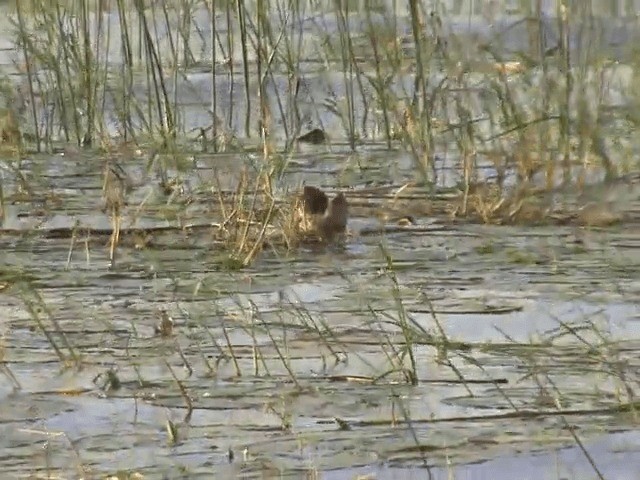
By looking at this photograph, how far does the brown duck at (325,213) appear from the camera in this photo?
3.23 metres

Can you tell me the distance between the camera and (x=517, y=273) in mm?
2998

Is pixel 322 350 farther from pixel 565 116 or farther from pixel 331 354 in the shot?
pixel 565 116

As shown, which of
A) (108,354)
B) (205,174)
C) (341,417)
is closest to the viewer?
(341,417)

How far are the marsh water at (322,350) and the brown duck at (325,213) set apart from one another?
48 mm

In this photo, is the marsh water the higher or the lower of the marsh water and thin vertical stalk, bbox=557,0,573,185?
the lower

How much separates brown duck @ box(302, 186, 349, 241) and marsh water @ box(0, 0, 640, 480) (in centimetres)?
5

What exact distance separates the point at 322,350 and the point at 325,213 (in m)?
0.87

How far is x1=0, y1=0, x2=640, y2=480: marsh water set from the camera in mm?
1975

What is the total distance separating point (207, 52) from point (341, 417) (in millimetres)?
3955

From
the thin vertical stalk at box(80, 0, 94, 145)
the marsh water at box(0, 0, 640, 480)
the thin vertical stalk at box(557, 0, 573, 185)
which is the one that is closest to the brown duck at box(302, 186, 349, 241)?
the marsh water at box(0, 0, 640, 480)

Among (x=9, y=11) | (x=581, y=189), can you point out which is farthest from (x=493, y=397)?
(x=9, y=11)

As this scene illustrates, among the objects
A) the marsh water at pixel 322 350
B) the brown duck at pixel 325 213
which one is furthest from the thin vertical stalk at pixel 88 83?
the brown duck at pixel 325 213

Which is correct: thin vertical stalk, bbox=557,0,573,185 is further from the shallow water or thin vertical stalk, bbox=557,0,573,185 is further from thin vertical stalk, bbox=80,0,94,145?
thin vertical stalk, bbox=80,0,94,145

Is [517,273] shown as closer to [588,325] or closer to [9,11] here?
[588,325]
